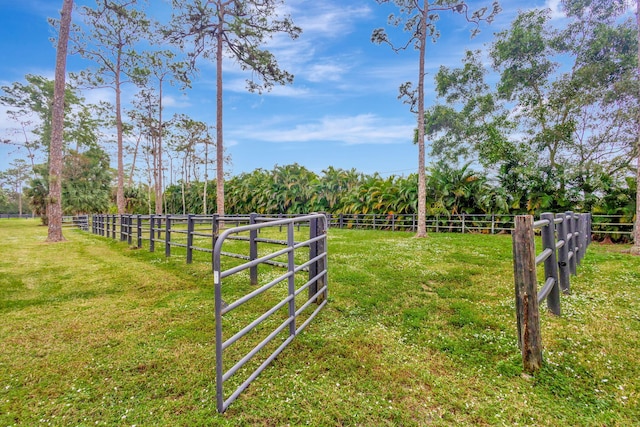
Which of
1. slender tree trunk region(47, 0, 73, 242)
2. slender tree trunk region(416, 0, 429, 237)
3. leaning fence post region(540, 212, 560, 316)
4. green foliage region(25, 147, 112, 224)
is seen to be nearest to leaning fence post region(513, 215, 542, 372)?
leaning fence post region(540, 212, 560, 316)

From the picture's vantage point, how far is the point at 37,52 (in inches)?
558

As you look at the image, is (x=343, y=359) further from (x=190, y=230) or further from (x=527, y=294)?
(x=190, y=230)

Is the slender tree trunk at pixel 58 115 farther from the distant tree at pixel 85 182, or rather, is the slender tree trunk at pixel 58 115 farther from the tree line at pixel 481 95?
the distant tree at pixel 85 182

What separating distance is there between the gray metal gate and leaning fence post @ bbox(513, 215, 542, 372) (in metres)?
1.94

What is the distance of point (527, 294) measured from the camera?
7.46ft

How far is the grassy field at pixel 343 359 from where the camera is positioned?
187 centimetres

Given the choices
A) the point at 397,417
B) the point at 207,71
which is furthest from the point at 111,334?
the point at 207,71

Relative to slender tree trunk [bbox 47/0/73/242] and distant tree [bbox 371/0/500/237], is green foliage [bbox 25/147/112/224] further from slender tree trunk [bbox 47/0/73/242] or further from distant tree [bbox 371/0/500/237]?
distant tree [bbox 371/0/500/237]

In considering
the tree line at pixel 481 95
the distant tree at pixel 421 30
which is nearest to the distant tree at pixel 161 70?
the tree line at pixel 481 95

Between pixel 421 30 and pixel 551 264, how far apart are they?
36.8 ft

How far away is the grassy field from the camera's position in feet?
6.12

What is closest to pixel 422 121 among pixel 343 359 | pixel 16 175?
pixel 343 359

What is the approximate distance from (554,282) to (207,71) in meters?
17.9

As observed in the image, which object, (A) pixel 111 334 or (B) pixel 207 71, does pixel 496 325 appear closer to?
(A) pixel 111 334
